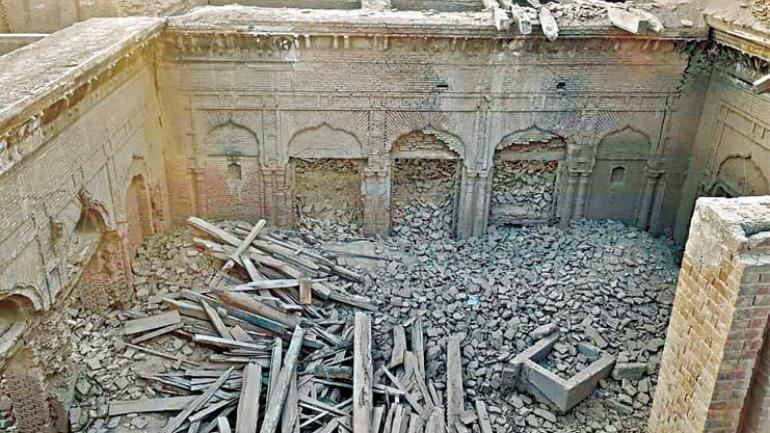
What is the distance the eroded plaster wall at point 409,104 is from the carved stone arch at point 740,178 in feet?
3.09

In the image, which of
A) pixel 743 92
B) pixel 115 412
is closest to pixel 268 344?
pixel 115 412

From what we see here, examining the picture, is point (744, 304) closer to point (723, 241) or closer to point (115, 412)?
point (723, 241)

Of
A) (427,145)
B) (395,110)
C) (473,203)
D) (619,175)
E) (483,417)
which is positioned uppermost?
(395,110)

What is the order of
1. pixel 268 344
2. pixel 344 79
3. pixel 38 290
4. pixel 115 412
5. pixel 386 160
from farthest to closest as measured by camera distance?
pixel 386 160 → pixel 344 79 → pixel 268 344 → pixel 115 412 → pixel 38 290

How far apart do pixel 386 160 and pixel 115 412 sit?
5.65 metres

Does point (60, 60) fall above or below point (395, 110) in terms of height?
above

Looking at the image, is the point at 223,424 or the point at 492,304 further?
the point at 492,304

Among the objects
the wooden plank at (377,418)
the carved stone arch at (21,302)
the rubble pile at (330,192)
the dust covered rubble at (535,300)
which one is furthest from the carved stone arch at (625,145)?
the carved stone arch at (21,302)

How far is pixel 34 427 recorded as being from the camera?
Result: 6.57m

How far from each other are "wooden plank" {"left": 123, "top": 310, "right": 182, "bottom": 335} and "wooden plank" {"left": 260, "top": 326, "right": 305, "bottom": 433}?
1530 millimetres

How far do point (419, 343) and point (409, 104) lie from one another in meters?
4.01

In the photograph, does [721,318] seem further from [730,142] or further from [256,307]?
[730,142]

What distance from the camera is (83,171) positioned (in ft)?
23.8

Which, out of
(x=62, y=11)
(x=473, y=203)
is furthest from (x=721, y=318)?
(x=62, y=11)
